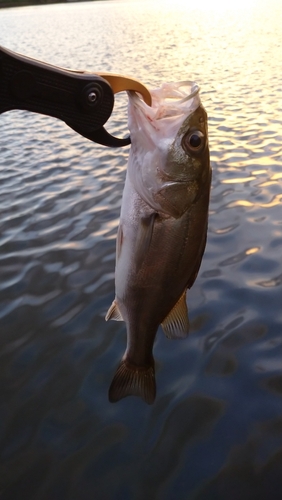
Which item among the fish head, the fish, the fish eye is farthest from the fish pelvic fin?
the fish eye

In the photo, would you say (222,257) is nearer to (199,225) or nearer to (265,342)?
(265,342)

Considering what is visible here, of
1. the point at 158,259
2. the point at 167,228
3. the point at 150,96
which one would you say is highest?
the point at 150,96

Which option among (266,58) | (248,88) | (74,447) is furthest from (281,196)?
(266,58)

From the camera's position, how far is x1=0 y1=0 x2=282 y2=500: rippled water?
358 centimetres

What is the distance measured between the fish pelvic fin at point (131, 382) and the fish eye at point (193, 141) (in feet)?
4.71

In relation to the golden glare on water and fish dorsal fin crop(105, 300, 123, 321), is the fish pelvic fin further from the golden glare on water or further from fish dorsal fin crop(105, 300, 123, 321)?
the golden glare on water

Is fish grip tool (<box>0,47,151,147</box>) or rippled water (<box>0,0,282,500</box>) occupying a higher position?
fish grip tool (<box>0,47,151,147</box>)

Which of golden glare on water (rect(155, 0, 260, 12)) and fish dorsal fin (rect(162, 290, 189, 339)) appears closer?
fish dorsal fin (rect(162, 290, 189, 339))

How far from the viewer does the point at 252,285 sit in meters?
5.45

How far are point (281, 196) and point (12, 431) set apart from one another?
5.30 m

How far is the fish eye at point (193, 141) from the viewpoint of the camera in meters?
2.52

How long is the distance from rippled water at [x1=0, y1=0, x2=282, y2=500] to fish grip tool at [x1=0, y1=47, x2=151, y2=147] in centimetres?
243

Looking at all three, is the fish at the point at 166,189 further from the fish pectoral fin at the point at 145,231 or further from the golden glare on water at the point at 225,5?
the golden glare on water at the point at 225,5

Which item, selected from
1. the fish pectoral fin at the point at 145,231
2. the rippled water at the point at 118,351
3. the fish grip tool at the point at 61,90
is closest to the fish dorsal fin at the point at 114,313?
the fish pectoral fin at the point at 145,231
